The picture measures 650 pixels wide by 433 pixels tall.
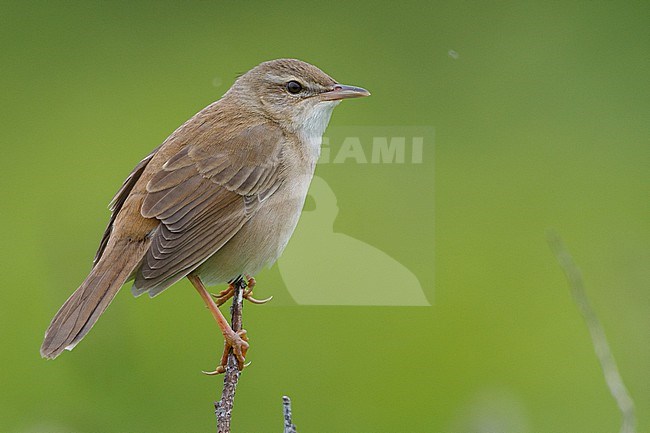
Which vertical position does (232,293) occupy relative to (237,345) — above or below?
below

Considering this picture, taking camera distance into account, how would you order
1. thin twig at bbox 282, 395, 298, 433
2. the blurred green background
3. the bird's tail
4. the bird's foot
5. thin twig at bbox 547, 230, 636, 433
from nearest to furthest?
thin twig at bbox 282, 395, 298, 433 → thin twig at bbox 547, 230, 636, 433 → the bird's tail → the bird's foot → the blurred green background

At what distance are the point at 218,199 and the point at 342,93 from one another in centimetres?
68

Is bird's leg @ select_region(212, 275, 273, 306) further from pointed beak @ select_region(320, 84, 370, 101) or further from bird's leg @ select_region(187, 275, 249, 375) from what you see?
pointed beak @ select_region(320, 84, 370, 101)

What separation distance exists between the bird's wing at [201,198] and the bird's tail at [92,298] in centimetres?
7

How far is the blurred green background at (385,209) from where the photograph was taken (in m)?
6.01

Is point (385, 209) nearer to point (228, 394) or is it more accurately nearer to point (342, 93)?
point (342, 93)

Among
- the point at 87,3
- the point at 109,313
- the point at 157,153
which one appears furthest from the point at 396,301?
the point at 87,3

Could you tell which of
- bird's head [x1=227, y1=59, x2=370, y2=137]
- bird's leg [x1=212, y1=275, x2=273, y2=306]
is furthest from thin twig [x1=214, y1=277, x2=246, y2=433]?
bird's head [x1=227, y1=59, x2=370, y2=137]

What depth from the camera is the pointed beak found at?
4797 millimetres

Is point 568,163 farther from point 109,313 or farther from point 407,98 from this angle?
point 109,313

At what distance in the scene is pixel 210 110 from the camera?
4.86 meters

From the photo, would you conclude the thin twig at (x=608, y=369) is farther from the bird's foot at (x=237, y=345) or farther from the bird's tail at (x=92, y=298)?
the bird's tail at (x=92, y=298)

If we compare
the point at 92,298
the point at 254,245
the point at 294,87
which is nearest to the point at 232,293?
the point at 254,245

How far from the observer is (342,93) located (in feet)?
15.9
